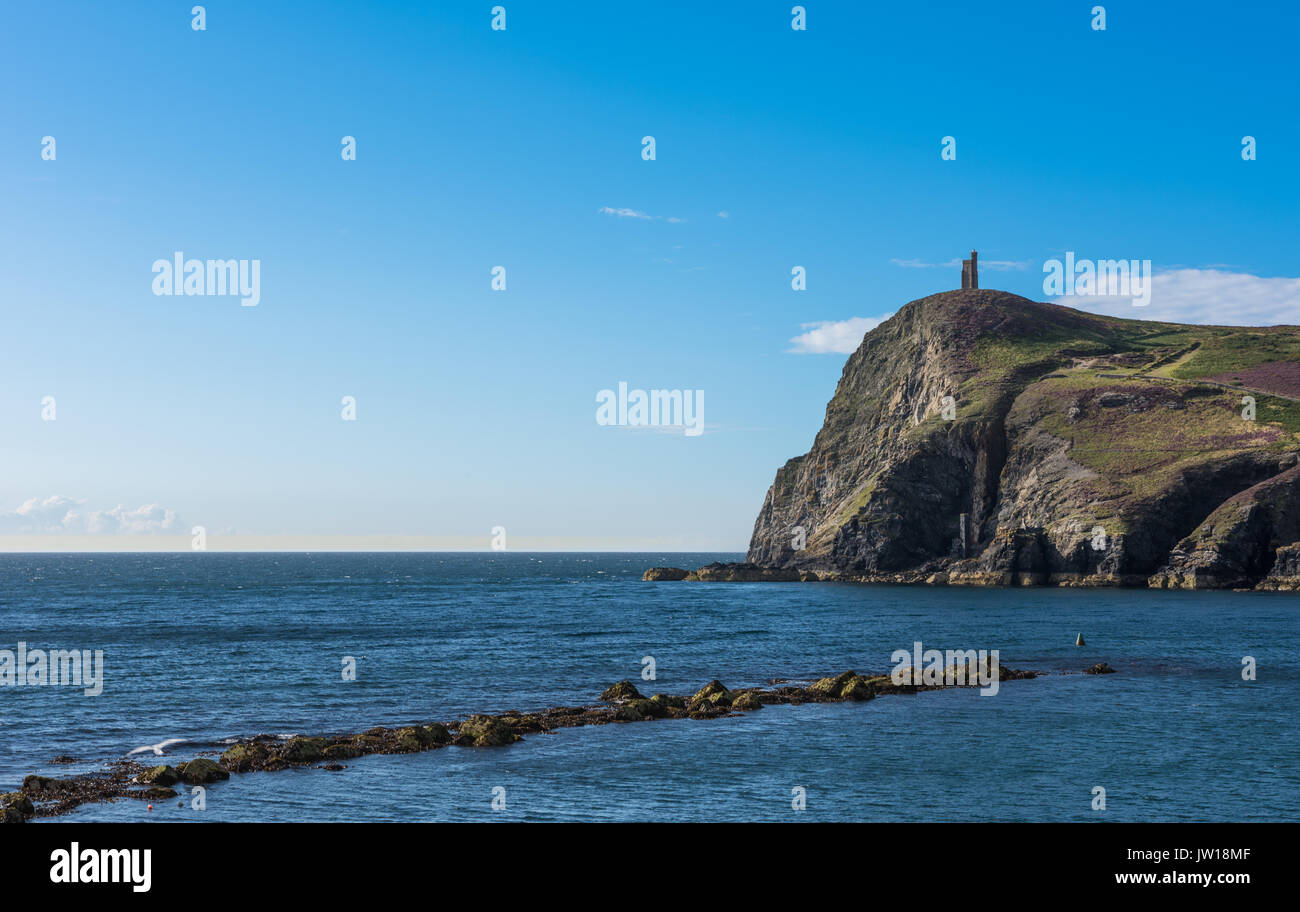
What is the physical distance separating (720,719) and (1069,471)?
4927 inches

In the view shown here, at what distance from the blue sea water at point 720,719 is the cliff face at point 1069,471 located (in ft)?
106

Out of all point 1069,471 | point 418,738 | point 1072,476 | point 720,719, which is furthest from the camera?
point 1069,471

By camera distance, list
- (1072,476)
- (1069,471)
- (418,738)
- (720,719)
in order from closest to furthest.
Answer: (418,738) < (720,719) < (1072,476) < (1069,471)

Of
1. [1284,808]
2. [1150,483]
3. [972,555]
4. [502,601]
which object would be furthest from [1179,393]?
[1284,808]

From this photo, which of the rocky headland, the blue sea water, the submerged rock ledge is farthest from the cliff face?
the submerged rock ledge

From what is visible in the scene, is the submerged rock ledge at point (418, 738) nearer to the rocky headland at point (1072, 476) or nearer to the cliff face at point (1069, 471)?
the rocky headland at point (1072, 476)

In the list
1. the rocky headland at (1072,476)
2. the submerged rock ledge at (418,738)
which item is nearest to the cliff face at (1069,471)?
the rocky headland at (1072,476)

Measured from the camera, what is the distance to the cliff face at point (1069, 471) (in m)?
136

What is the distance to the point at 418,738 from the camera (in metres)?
38.4

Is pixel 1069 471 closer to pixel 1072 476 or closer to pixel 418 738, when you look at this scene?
pixel 1072 476

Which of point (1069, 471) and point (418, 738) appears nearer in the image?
point (418, 738)

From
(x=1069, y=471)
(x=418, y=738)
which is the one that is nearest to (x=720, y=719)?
(x=418, y=738)

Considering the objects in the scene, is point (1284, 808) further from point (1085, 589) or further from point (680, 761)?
point (1085, 589)
